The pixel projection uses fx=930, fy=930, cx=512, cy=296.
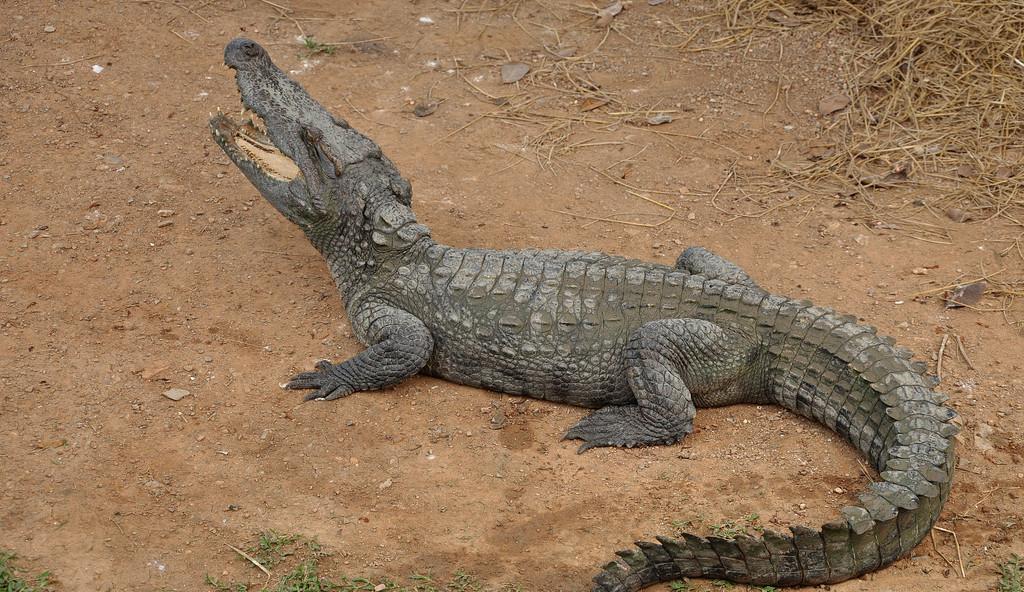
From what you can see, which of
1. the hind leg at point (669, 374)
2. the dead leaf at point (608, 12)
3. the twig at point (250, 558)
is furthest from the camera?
the dead leaf at point (608, 12)

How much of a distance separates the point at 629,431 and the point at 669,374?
36 cm

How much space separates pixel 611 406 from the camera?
497 cm

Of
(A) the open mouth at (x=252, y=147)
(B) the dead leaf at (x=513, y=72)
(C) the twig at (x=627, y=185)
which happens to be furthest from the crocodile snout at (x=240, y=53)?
(B) the dead leaf at (x=513, y=72)

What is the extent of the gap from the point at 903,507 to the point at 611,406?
1.61 m

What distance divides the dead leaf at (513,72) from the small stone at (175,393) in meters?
4.21

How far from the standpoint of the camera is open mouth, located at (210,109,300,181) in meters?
5.60

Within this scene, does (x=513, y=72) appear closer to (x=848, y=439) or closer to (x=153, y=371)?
(x=153, y=371)

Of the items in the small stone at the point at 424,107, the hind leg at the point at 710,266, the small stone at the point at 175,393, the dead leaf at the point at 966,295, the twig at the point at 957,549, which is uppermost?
the hind leg at the point at 710,266

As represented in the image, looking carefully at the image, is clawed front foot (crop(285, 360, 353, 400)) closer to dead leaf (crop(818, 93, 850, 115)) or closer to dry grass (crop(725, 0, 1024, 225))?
dry grass (crop(725, 0, 1024, 225))

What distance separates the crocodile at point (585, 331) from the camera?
14.8 ft

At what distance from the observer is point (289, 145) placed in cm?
555

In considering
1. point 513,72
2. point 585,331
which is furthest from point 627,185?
point 585,331

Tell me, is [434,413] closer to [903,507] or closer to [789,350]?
[789,350]

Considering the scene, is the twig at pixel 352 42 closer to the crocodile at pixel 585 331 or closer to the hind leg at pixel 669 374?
the crocodile at pixel 585 331
